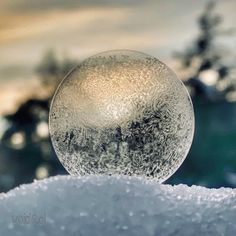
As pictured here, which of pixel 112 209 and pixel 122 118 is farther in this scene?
pixel 122 118

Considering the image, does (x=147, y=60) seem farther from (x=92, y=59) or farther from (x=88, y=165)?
(x=88, y=165)

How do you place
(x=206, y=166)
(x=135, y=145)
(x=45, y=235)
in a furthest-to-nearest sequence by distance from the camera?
1. (x=206, y=166)
2. (x=135, y=145)
3. (x=45, y=235)

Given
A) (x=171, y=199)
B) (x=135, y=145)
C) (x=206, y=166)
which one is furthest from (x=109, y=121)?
(x=206, y=166)

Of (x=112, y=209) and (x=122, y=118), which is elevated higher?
(x=122, y=118)

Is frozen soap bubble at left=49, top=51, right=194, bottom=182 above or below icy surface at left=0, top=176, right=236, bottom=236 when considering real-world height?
above
